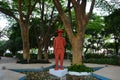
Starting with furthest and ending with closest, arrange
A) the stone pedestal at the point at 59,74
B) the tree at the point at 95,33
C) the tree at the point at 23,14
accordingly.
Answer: the tree at the point at 95,33
the tree at the point at 23,14
the stone pedestal at the point at 59,74

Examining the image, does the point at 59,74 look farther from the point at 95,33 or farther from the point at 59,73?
the point at 95,33

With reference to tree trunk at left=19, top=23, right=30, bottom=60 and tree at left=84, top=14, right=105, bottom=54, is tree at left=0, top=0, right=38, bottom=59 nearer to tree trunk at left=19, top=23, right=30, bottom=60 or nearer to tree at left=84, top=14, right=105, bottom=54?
tree trunk at left=19, top=23, right=30, bottom=60

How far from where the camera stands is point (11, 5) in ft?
66.8

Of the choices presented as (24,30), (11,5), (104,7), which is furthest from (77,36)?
(11,5)

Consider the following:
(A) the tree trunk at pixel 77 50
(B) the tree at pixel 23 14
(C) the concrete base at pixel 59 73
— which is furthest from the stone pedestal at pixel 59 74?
(B) the tree at pixel 23 14

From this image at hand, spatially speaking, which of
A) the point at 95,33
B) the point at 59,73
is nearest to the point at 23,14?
the point at 59,73

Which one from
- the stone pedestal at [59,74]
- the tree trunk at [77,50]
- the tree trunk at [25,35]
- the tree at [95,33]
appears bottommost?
the stone pedestal at [59,74]

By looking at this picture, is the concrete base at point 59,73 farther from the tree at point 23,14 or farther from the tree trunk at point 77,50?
the tree at point 23,14

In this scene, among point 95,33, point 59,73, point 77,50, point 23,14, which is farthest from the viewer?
point 95,33

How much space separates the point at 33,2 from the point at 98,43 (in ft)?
46.7

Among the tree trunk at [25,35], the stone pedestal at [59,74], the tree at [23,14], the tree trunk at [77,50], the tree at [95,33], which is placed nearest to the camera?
the stone pedestal at [59,74]

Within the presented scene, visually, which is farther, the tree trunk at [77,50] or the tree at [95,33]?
the tree at [95,33]

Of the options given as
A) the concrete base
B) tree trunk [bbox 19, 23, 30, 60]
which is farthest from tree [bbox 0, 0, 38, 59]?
the concrete base

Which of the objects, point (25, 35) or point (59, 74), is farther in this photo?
point (25, 35)
